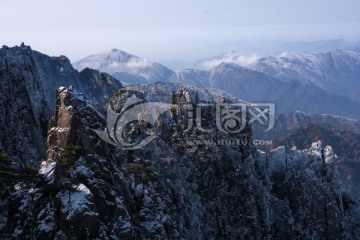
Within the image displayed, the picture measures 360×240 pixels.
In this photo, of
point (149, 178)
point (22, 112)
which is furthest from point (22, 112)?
point (149, 178)

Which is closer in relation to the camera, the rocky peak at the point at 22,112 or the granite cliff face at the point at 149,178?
the granite cliff face at the point at 149,178

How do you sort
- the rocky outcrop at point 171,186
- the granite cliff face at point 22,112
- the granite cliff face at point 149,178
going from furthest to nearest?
1. the granite cliff face at point 22,112
2. the granite cliff face at point 149,178
3. the rocky outcrop at point 171,186

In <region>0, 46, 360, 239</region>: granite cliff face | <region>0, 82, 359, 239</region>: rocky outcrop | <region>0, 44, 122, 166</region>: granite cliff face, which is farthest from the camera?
<region>0, 44, 122, 166</region>: granite cliff face

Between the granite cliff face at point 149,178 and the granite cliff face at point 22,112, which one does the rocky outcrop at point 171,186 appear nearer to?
the granite cliff face at point 149,178

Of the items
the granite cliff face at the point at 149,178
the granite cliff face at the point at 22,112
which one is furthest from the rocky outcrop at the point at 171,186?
the granite cliff face at the point at 22,112

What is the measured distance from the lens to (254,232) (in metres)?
99.8

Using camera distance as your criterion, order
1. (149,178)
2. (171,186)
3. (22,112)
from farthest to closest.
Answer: (22,112), (171,186), (149,178)

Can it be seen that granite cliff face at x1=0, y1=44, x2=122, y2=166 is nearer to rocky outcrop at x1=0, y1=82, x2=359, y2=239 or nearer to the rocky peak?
the rocky peak

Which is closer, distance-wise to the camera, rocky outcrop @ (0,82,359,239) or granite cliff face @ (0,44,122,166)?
rocky outcrop @ (0,82,359,239)

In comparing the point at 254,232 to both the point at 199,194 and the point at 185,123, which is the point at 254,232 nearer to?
the point at 199,194

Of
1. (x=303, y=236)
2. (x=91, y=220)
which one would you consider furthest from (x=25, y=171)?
(x=303, y=236)

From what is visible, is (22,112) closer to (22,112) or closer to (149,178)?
(22,112)

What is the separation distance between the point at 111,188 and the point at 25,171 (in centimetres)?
1140

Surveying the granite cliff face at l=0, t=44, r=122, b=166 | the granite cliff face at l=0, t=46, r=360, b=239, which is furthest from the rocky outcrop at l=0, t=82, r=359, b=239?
the granite cliff face at l=0, t=44, r=122, b=166
